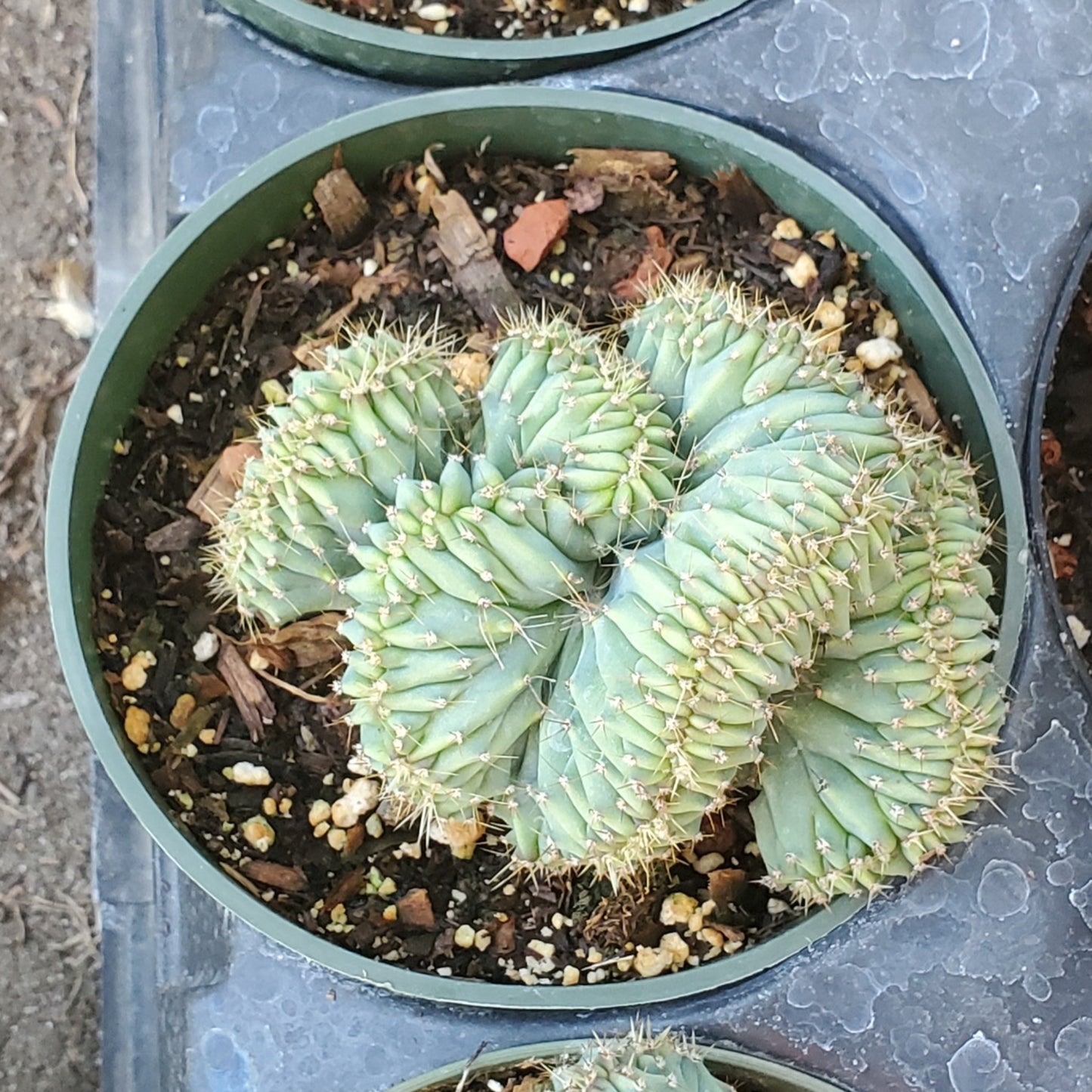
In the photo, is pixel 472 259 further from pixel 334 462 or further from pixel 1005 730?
pixel 1005 730

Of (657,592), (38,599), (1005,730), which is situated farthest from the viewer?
(38,599)

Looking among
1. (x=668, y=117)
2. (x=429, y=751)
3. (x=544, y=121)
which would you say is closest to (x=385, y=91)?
(x=544, y=121)

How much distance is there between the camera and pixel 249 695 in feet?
4.53

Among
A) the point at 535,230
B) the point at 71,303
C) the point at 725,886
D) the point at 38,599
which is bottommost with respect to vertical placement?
the point at 38,599

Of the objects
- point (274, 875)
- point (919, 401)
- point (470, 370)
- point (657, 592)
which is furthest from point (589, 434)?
point (274, 875)

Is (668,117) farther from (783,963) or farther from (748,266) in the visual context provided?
(783,963)

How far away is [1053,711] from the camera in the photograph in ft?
3.96

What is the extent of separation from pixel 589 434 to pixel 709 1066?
68cm

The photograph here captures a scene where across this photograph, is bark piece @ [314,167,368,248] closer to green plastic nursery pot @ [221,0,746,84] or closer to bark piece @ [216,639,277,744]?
green plastic nursery pot @ [221,0,746,84]

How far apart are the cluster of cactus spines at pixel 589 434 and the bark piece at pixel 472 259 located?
360 millimetres

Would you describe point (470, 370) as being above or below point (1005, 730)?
above

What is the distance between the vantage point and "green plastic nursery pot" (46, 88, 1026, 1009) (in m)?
1.20

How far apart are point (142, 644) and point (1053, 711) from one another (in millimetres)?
982

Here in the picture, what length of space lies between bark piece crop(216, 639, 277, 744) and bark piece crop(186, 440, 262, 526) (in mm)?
159
